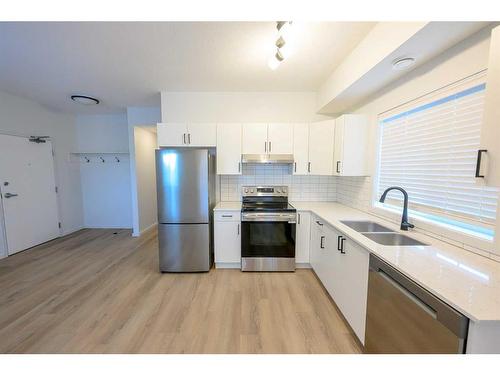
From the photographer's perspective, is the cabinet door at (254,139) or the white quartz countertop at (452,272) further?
the cabinet door at (254,139)

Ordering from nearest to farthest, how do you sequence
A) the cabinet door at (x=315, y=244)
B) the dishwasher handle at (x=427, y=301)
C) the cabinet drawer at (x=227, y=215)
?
1. the dishwasher handle at (x=427, y=301)
2. the cabinet door at (x=315, y=244)
3. the cabinet drawer at (x=227, y=215)

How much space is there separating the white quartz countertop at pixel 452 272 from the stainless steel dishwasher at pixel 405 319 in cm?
4

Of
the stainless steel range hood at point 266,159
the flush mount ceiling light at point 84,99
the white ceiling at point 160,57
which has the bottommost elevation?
the stainless steel range hood at point 266,159

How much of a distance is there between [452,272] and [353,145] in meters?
1.72

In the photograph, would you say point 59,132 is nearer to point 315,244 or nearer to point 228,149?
point 228,149

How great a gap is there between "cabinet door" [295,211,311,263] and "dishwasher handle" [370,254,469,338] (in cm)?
138

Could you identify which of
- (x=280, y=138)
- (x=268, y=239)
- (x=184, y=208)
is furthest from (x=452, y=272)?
(x=184, y=208)

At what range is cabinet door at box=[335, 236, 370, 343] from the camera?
144cm

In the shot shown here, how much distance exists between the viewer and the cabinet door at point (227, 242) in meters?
2.67

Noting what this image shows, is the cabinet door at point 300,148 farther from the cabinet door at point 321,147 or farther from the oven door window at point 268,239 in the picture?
the oven door window at point 268,239

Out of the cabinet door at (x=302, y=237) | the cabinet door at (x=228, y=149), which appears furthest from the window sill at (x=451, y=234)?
the cabinet door at (x=228, y=149)
